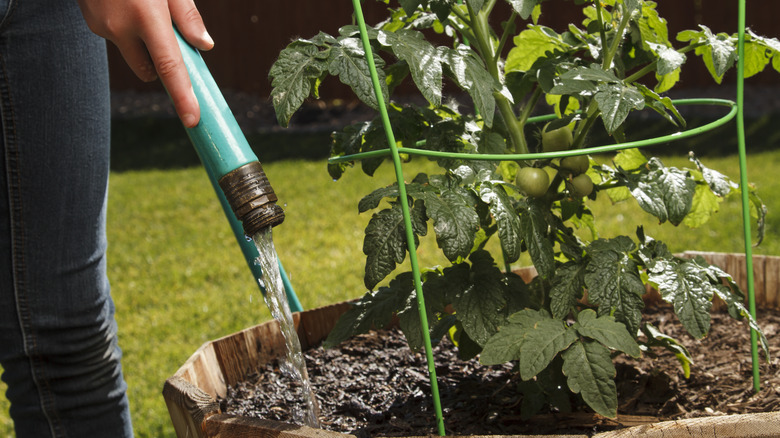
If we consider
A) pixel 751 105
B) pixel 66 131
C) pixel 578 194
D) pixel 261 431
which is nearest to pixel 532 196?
pixel 578 194

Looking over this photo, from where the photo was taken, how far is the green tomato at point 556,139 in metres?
1.29

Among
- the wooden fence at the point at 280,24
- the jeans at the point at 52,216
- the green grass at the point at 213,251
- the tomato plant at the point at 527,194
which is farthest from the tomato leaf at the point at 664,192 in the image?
the wooden fence at the point at 280,24

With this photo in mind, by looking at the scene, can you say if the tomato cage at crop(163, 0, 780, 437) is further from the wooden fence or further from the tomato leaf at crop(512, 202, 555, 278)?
the wooden fence

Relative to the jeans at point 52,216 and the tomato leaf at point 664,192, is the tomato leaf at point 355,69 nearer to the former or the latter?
the tomato leaf at point 664,192

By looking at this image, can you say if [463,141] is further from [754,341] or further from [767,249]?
[767,249]

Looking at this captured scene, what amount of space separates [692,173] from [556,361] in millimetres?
467

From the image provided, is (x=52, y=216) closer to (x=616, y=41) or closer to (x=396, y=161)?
(x=396, y=161)

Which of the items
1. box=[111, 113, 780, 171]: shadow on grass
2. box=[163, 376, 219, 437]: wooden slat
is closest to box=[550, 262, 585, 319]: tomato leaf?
box=[163, 376, 219, 437]: wooden slat

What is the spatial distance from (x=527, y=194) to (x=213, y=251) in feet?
10.1

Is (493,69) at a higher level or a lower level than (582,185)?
higher

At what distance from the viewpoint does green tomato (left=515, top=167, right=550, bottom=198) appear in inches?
48.2

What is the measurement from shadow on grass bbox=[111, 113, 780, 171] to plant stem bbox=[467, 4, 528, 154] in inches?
160

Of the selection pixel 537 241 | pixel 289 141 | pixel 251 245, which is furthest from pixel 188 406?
pixel 289 141

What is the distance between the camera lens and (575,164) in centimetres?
126
